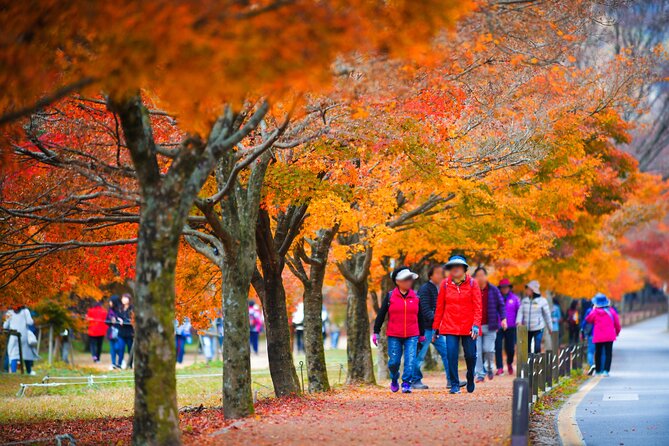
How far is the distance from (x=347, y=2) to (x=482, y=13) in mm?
2338

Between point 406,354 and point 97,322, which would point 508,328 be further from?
point 97,322

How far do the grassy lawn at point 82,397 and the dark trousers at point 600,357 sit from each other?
266 inches

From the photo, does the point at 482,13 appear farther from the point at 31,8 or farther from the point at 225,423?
the point at 225,423

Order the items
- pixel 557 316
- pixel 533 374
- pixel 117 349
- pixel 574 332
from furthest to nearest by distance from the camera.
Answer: pixel 574 332
pixel 557 316
pixel 117 349
pixel 533 374

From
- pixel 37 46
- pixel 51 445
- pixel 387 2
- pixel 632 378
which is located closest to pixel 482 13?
pixel 387 2

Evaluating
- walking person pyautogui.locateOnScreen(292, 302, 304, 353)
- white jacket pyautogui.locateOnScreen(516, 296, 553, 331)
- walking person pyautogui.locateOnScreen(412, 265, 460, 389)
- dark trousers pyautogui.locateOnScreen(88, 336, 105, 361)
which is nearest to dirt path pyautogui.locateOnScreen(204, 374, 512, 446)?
walking person pyautogui.locateOnScreen(412, 265, 460, 389)

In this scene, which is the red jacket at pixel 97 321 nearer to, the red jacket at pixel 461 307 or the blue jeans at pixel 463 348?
the blue jeans at pixel 463 348

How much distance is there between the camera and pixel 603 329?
22.5 meters

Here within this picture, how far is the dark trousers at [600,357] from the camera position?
2328cm

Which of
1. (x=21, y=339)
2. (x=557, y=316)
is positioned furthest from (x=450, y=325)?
(x=557, y=316)

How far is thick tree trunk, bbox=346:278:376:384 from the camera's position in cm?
2228

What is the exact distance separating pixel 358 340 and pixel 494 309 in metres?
4.00

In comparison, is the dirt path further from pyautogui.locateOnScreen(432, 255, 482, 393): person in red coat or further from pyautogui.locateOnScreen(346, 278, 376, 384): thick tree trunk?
pyautogui.locateOnScreen(346, 278, 376, 384): thick tree trunk

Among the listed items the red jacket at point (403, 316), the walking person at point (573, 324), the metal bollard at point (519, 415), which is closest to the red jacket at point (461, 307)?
the red jacket at point (403, 316)
